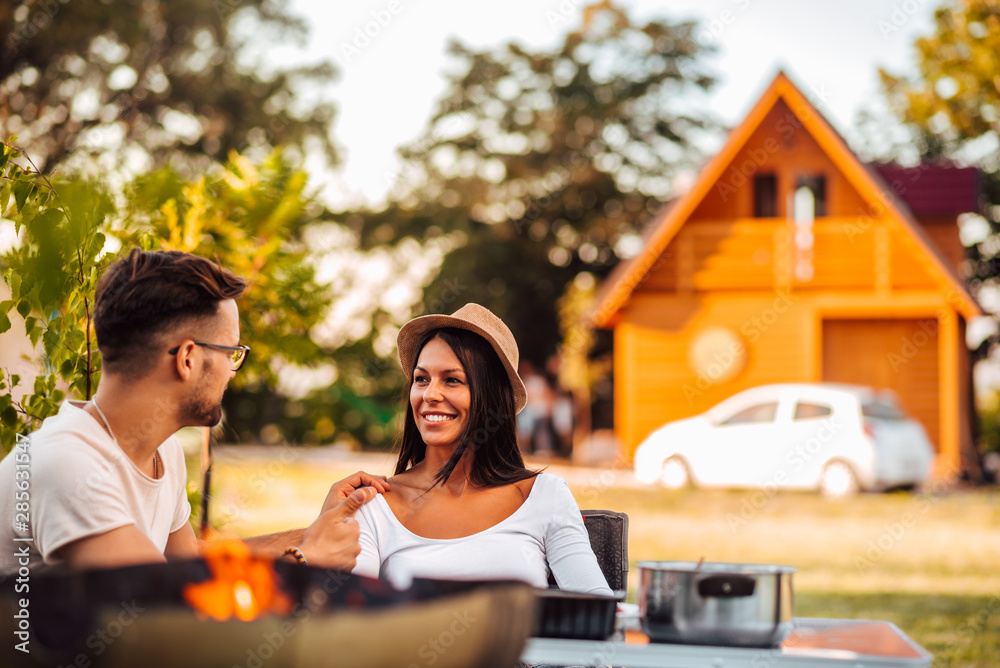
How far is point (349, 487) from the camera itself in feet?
9.33

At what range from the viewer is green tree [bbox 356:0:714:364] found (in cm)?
2594

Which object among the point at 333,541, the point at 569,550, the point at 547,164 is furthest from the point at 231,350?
the point at 547,164

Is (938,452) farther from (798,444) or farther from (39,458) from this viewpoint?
(39,458)

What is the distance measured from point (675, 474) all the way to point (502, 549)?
12.8 meters

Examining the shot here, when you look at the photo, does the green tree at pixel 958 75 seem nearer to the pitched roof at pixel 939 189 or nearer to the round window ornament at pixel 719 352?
the pitched roof at pixel 939 189

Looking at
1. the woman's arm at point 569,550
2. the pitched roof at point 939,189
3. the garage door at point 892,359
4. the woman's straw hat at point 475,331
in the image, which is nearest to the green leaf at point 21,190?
the woman's straw hat at point 475,331

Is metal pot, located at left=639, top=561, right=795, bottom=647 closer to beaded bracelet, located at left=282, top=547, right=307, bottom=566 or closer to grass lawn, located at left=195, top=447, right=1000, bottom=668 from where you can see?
beaded bracelet, located at left=282, top=547, right=307, bottom=566

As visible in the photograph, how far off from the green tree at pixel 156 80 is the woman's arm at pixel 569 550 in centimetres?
1527

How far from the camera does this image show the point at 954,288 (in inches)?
658

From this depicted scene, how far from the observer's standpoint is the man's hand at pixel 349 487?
2.78m

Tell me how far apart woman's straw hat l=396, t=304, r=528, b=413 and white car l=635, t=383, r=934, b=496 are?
1157 cm

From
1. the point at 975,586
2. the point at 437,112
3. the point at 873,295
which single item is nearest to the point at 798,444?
the point at 873,295

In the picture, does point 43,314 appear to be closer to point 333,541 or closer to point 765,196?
point 333,541

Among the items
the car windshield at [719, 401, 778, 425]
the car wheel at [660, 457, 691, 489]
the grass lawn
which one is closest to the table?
the grass lawn
